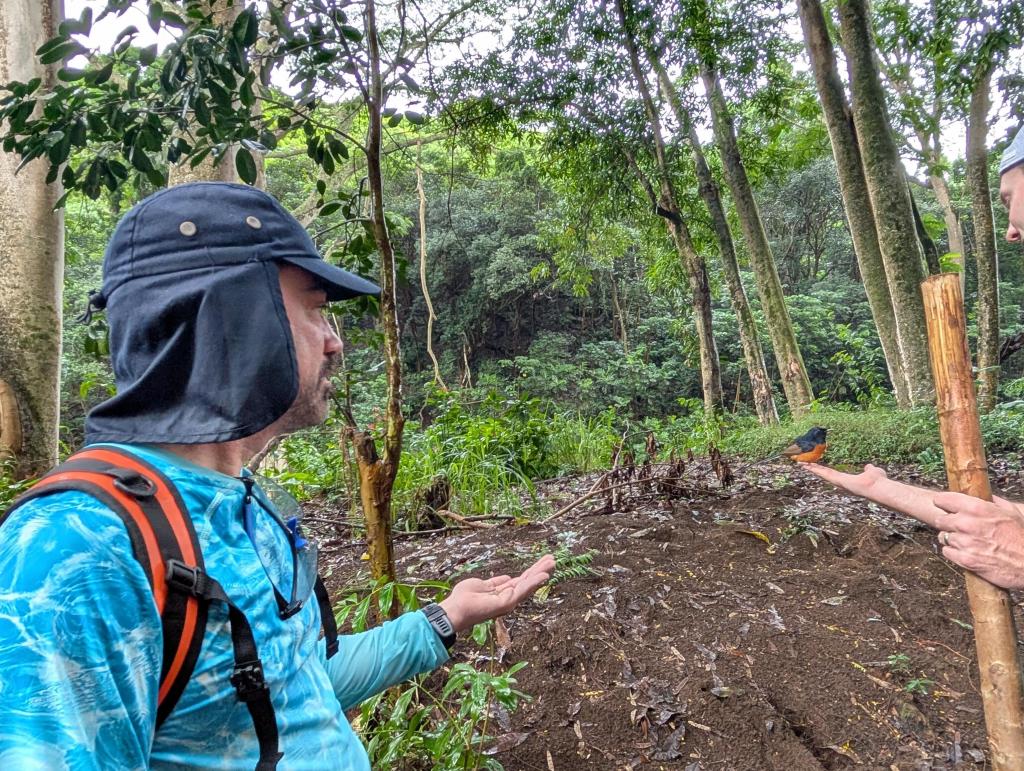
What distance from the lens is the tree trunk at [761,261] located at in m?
8.77

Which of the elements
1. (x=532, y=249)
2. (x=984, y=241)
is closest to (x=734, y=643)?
(x=984, y=241)

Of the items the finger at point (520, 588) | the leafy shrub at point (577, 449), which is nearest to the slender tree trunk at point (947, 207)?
the leafy shrub at point (577, 449)

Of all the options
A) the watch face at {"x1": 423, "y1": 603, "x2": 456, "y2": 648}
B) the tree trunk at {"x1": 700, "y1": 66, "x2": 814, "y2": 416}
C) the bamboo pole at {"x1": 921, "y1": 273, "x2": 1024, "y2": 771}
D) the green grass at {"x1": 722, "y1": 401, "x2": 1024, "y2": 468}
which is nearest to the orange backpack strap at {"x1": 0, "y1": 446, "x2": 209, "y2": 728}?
the watch face at {"x1": 423, "y1": 603, "x2": 456, "y2": 648}

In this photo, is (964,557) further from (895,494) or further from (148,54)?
(148,54)

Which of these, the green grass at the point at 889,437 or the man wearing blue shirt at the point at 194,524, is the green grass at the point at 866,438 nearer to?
the green grass at the point at 889,437

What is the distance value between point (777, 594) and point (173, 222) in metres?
2.84

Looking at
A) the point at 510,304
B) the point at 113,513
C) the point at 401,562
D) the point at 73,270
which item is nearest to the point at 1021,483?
the point at 401,562

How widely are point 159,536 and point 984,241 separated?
1052 centimetres

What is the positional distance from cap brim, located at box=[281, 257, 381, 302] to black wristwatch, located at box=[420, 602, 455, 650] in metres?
0.72

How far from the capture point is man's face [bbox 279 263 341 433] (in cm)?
105

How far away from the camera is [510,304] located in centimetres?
1747

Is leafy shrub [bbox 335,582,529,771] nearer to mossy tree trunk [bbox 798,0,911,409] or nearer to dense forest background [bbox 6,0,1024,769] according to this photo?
dense forest background [bbox 6,0,1024,769]

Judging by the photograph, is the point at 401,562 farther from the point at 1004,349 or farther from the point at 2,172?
the point at 1004,349

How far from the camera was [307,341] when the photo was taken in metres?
1.08
